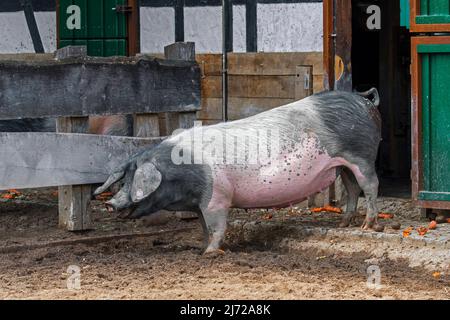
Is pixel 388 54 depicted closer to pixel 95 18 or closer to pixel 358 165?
pixel 95 18

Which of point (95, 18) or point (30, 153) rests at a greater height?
point (95, 18)

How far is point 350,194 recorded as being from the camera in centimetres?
929

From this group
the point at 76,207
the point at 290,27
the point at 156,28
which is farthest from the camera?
the point at 156,28

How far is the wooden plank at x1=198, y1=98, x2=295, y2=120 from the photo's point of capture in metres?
11.0

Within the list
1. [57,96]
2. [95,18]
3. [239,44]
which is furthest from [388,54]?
[57,96]

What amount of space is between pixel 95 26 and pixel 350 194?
14.6 feet

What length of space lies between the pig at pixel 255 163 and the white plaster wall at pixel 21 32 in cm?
482

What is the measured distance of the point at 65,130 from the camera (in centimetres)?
909

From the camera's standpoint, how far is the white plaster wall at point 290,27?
35.1 feet

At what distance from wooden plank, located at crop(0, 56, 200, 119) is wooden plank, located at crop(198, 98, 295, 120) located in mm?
1220

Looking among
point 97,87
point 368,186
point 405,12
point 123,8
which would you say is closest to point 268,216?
point 368,186

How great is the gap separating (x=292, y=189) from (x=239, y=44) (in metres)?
2.92

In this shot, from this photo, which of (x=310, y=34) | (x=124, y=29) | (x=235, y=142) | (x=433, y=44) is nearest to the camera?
(x=235, y=142)

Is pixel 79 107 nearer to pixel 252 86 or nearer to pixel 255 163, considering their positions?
pixel 255 163
